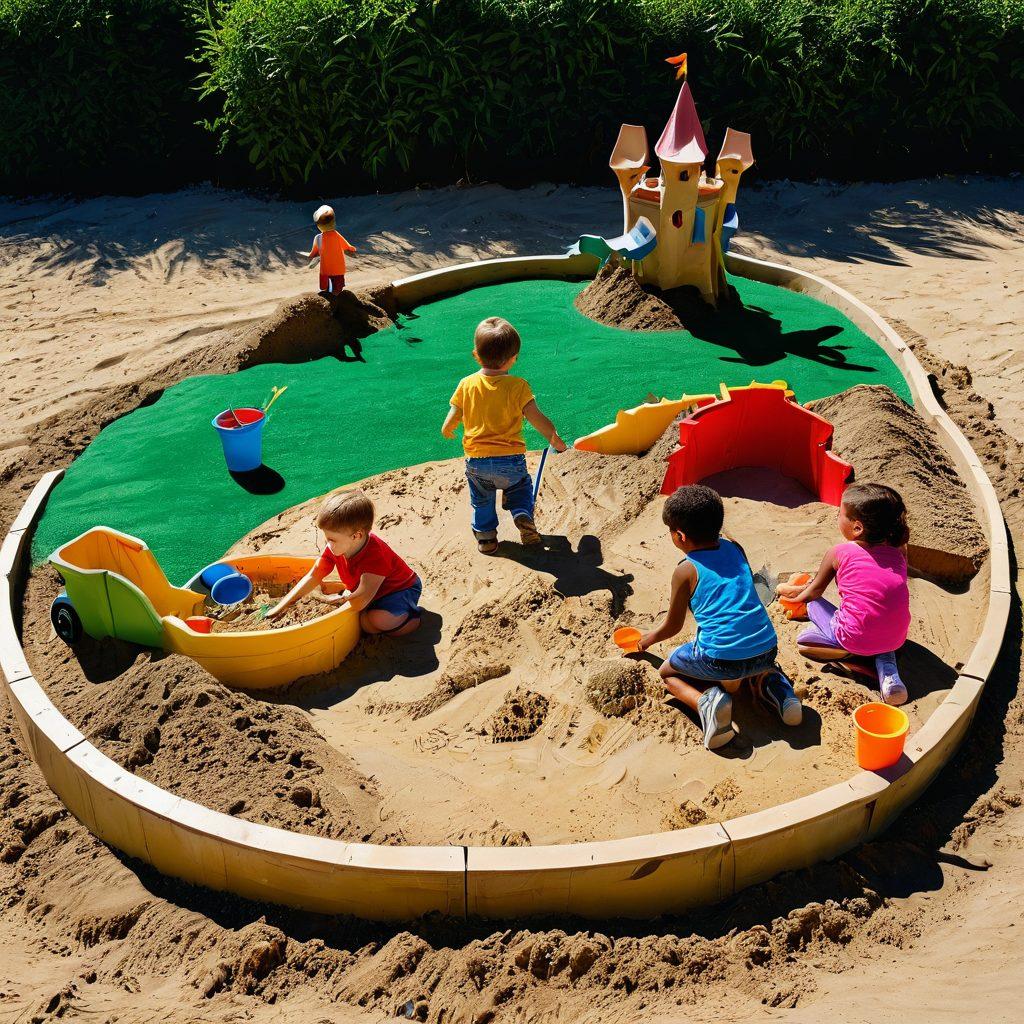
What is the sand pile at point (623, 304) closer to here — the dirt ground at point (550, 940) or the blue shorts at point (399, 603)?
the dirt ground at point (550, 940)

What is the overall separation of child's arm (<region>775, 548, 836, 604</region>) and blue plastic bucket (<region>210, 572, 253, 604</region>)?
238 cm

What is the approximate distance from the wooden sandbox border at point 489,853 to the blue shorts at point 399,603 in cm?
128

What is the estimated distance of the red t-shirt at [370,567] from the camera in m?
4.45

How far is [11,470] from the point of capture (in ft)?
20.2

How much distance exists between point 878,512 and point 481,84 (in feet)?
26.8

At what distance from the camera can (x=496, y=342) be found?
479 centimetres

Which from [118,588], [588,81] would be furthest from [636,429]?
[588,81]

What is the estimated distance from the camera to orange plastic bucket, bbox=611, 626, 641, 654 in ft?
13.9

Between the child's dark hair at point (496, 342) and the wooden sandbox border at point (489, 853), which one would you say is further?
the child's dark hair at point (496, 342)

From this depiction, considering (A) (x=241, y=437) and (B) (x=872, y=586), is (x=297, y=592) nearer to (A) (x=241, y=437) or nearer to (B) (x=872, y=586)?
(A) (x=241, y=437)

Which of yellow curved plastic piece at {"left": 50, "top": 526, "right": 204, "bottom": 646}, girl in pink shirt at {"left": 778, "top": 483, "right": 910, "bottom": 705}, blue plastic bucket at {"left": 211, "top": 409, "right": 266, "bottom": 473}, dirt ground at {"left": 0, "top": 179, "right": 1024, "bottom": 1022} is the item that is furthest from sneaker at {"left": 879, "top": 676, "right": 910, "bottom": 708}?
blue plastic bucket at {"left": 211, "top": 409, "right": 266, "bottom": 473}

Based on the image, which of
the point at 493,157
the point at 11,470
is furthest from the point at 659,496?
the point at 493,157

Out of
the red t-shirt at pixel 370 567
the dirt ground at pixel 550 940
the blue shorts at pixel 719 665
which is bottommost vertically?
the dirt ground at pixel 550 940

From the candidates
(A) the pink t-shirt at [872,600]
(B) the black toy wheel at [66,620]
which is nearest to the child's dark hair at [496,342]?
(A) the pink t-shirt at [872,600]
